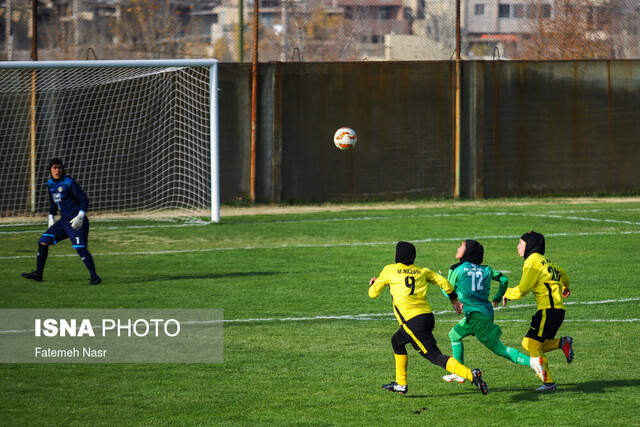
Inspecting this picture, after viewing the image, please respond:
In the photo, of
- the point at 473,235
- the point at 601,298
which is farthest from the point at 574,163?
the point at 601,298

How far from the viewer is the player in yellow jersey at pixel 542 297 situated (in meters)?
7.95

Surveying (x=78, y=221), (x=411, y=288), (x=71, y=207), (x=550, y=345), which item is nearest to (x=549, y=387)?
(x=550, y=345)

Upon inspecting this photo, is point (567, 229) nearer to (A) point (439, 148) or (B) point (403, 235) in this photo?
(B) point (403, 235)

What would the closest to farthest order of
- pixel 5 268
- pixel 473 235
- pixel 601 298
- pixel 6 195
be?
pixel 601 298
pixel 5 268
pixel 473 235
pixel 6 195

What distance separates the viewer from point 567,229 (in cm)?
1794

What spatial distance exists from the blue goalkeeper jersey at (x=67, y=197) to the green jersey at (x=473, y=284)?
278 inches

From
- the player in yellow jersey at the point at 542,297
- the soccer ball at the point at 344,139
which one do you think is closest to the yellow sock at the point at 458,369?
the player in yellow jersey at the point at 542,297

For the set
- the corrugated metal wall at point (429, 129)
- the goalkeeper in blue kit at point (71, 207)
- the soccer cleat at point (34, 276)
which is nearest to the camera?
the goalkeeper in blue kit at point (71, 207)

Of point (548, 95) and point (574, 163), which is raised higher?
point (548, 95)

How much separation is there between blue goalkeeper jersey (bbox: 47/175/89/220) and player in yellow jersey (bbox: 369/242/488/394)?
672 centimetres

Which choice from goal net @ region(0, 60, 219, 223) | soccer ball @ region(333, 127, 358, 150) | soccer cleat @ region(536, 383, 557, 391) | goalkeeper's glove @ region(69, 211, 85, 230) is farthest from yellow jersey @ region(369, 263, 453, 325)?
goal net @ region(0, 60, 219, 223)

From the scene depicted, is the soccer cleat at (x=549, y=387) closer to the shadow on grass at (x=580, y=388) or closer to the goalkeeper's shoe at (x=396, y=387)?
the shadow on grass at (x=580, y=388)

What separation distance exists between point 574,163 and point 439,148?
13.0 feet

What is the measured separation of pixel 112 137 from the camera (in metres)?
21.9
